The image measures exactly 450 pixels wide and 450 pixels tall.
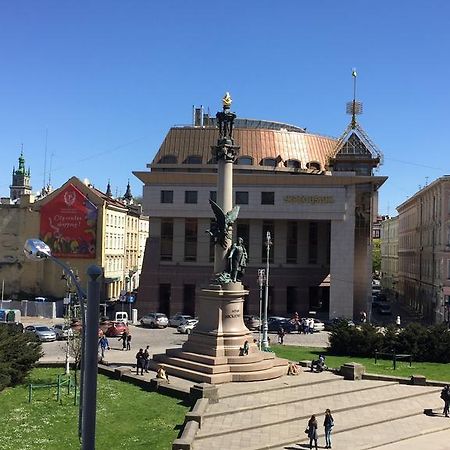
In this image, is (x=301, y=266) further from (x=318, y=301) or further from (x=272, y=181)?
(x=272, y=181)

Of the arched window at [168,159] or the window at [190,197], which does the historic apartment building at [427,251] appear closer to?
the window at [190,197]

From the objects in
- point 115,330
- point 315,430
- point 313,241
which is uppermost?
point 313,241

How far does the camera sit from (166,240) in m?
62.3

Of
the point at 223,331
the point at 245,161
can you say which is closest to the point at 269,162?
the point at 245,161

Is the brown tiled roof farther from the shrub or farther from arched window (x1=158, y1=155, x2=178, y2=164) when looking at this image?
the shrub

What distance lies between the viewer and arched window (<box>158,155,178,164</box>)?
212 feet

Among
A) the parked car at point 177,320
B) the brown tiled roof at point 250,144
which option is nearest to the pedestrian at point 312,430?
the parked car at point 177,320

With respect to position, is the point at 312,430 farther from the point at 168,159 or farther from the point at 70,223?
the point at 70,223

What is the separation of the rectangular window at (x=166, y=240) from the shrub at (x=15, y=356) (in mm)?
33134

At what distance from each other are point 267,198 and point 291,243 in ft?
20.1

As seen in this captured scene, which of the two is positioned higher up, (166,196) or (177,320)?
(166,196)

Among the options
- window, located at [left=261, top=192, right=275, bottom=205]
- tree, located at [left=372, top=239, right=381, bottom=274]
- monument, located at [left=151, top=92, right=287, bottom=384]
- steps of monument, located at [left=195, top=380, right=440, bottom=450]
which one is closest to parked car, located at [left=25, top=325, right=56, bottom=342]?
monument, located at [left=151, top=92, right=287, bottom=384]

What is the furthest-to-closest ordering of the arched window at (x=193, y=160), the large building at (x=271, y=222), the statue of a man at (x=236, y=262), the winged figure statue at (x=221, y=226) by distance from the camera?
the arched window at (x=193, y=160) < the large building at (x=271, y=222) < the winged figure statue at (x=221, y=226) < the statue of a man at (x=236, y=262)

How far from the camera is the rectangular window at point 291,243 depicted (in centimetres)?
6233
